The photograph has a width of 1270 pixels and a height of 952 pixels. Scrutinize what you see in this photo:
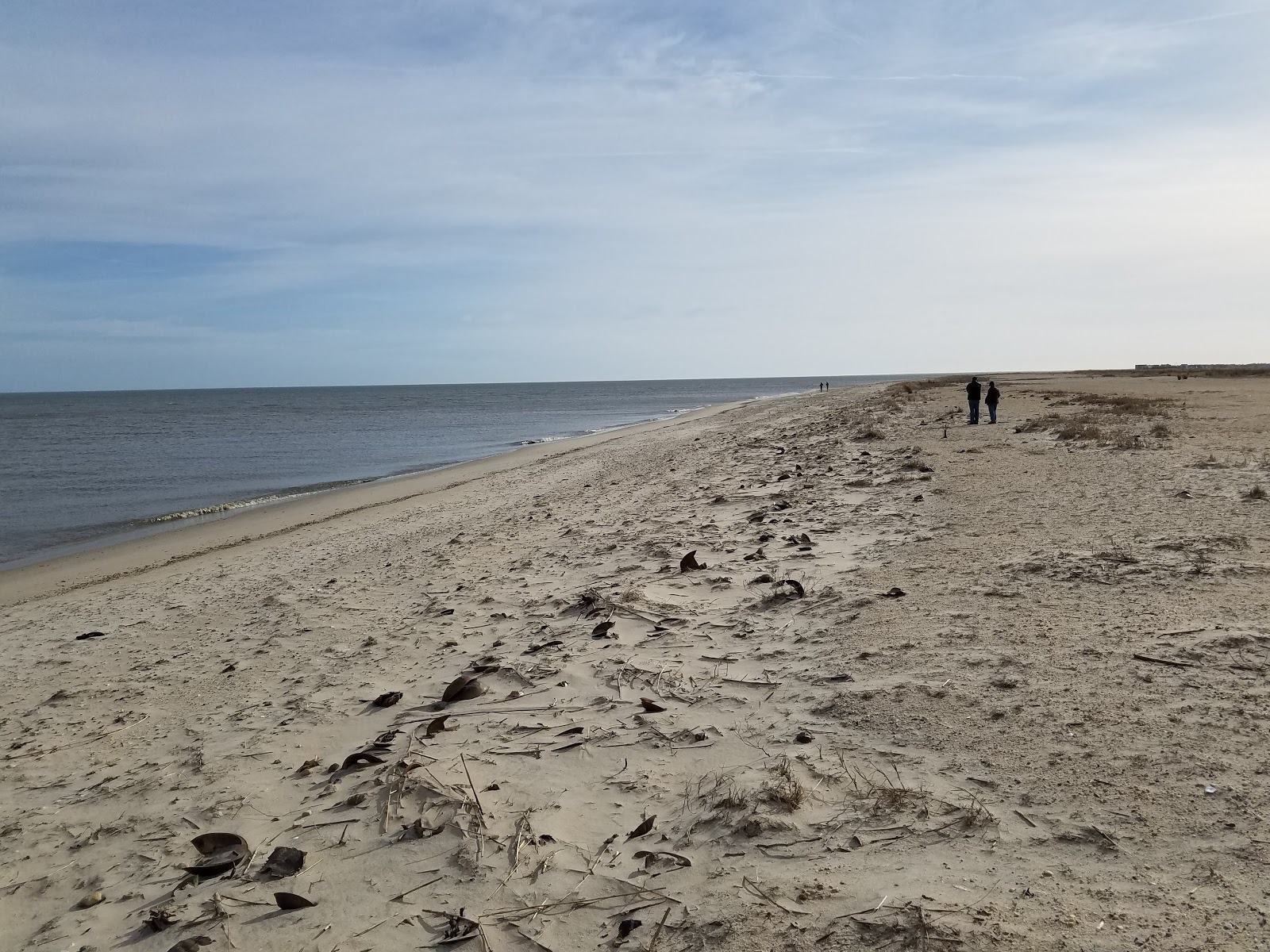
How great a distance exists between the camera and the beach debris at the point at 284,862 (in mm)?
3704

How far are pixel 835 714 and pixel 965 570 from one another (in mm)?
3082

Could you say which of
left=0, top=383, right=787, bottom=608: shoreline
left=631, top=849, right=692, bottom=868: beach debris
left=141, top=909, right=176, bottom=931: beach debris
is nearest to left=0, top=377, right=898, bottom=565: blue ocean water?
left=0, top=383, right=787, bottom=608: shoreline

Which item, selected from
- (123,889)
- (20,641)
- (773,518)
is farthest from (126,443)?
(123,889)

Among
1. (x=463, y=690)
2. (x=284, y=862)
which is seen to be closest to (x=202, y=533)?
(x=463, y=690)

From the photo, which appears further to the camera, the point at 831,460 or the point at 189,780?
the point at 831,460

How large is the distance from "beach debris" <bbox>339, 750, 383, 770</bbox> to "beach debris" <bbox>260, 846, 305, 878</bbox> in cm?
81

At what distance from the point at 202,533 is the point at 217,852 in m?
14.7

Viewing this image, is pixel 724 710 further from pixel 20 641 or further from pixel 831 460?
pixel 831 460

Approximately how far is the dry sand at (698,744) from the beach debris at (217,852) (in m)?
0.05

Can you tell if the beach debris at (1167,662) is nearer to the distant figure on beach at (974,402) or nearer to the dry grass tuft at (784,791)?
the dry grass tuft at (784,791)

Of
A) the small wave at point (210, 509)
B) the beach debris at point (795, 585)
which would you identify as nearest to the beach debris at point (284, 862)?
the beach debris at point (795, 585)

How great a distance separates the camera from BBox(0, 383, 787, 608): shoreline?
43.3 ft

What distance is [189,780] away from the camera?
4.83 meters

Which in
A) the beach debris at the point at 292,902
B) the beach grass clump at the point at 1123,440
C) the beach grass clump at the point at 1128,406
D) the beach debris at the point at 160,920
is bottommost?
the beach debris at the point at 160,920
